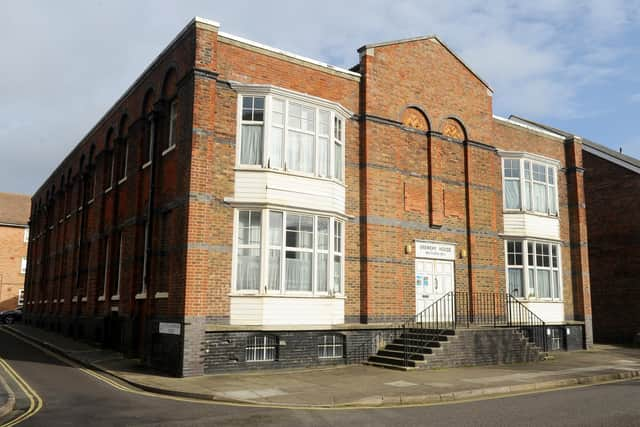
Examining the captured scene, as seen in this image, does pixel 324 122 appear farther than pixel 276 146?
Yes

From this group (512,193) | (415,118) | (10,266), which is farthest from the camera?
(10,266)

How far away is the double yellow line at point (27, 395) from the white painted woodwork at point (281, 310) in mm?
4729

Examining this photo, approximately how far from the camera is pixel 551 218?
21.5 m

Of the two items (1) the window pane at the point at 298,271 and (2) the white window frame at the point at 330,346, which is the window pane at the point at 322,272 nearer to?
(1) the window pane at the point at 298,271

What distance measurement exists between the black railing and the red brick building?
353 millimetres

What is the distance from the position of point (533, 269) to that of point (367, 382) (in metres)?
10.6

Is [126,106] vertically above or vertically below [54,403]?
above

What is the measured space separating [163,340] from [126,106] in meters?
9.60

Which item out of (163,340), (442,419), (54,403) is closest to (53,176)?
(163,340)

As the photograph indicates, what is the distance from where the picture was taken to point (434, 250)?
18.4 m

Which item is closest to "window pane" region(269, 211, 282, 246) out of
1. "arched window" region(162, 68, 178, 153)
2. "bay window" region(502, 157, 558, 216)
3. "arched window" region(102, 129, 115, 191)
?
"arched window" region(162, 68, 178, 153)

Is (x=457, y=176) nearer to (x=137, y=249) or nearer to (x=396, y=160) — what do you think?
(x=396, y=160)

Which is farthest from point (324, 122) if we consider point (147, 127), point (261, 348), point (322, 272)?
point (261, 348)

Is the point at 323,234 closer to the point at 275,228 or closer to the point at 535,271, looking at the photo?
the point at 275,228
